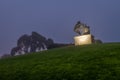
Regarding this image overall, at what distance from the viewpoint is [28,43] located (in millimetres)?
76625

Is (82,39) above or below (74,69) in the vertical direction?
above

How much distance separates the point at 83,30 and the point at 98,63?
22.6m

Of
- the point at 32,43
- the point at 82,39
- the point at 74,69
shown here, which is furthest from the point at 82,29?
the point at 32,43

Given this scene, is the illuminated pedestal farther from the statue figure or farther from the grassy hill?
the grassy hill

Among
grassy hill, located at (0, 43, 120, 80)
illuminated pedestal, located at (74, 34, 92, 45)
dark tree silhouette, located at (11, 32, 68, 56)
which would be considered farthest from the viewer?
dark tree silhouette, located at (11, 32, 68, 56)

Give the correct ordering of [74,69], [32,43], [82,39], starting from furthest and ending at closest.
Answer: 1. [32,43]
2. [82,39]
3. [74,69]

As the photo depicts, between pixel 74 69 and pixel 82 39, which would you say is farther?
pixel 82 39

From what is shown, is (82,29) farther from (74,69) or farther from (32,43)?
(32,43)

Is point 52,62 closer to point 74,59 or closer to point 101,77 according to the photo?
point 74,59

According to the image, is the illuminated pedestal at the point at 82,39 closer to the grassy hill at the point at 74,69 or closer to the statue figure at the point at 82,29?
the statue figure at the point at 82,29

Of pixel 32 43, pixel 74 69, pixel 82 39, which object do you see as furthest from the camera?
pixel 32 43

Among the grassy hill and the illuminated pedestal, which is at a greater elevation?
the illuminated pedestal

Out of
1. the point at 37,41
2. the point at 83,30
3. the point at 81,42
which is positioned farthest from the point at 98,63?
the point at 37,41

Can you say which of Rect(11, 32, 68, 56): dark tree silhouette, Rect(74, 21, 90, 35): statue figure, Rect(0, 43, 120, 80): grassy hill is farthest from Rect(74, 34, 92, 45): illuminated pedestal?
Rect(11, 32, 68, 56): dark tree silhouette
